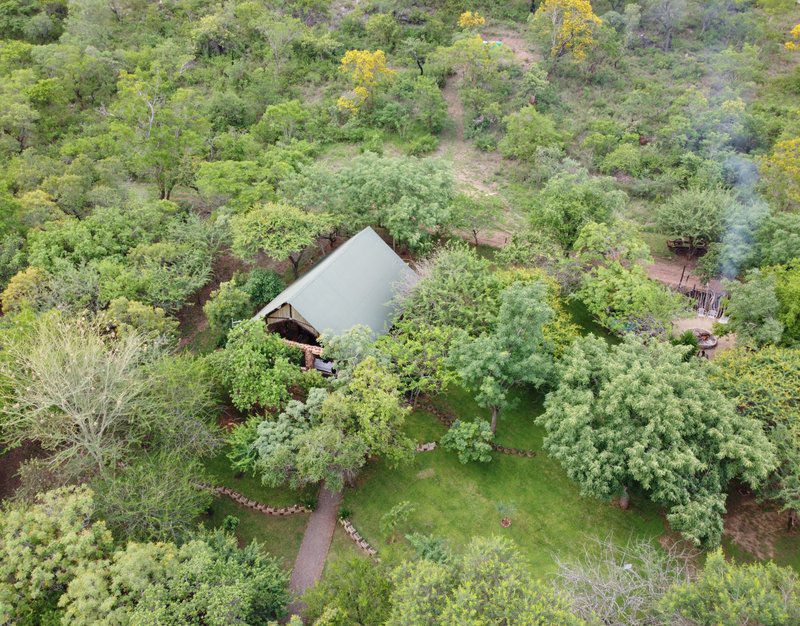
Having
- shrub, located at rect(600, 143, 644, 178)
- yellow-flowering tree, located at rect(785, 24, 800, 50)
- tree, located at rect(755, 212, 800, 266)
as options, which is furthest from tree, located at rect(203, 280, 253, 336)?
yellow-flowering tree, located at rect(785, 24, 800, 50)

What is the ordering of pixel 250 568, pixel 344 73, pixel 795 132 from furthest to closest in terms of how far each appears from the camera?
pixel 344 73 < pixel 795 132 < pixel 250 568

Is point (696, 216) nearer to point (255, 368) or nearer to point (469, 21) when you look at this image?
point (255, 368)

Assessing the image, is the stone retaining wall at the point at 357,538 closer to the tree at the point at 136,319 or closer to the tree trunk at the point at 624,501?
the tree trunk at the point at 624,501

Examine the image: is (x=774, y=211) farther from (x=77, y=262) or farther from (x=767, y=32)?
(x=77, y=262)

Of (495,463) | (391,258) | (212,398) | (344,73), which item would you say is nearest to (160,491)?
(212,398)

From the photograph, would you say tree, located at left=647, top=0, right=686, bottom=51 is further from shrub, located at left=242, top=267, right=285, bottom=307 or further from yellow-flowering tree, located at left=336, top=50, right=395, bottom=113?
shrub, located at left=242, top=267, right=285, bottom=307

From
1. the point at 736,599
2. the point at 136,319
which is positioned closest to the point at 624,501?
the point at 736,599
